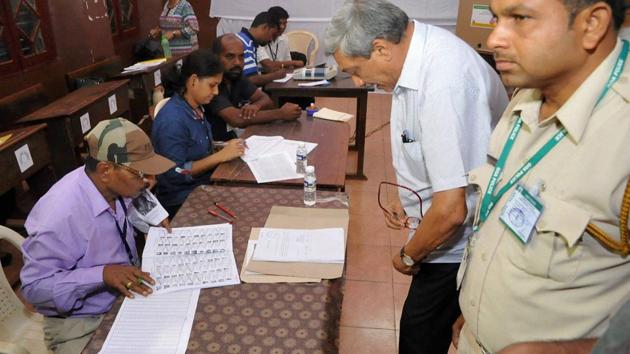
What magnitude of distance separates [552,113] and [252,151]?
1586 millimetres

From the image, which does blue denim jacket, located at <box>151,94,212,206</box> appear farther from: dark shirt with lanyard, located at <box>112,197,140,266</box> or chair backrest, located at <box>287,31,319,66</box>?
chair backrest, located at <box>287,31,319,66</box>

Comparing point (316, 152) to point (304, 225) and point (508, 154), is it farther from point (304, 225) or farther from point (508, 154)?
point (508, 154)

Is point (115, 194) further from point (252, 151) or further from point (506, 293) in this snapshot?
point (506, 293)

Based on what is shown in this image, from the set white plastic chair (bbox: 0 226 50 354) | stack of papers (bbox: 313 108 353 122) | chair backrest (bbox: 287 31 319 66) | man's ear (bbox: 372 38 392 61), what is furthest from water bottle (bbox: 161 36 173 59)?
man's ear (bbox: 372 38 392 61)

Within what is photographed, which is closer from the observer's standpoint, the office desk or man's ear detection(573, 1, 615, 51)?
man's ear detection(573, 1, 615, 51)

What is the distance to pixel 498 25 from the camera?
0.85 metres

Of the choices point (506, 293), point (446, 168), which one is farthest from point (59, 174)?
point (506, 293)

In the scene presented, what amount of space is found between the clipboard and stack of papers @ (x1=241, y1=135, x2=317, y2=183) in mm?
323

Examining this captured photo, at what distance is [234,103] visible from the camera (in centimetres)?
322

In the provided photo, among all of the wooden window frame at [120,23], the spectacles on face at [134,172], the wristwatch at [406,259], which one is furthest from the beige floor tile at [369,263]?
the wooden window frame at [120,23]

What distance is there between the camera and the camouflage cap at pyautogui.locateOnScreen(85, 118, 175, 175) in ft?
4.73

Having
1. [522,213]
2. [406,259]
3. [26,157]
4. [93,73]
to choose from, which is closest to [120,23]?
[93,73]

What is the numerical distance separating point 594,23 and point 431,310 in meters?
1.04

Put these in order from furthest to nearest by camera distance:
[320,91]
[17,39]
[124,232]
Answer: [320,91], [17,39], [124,232]
